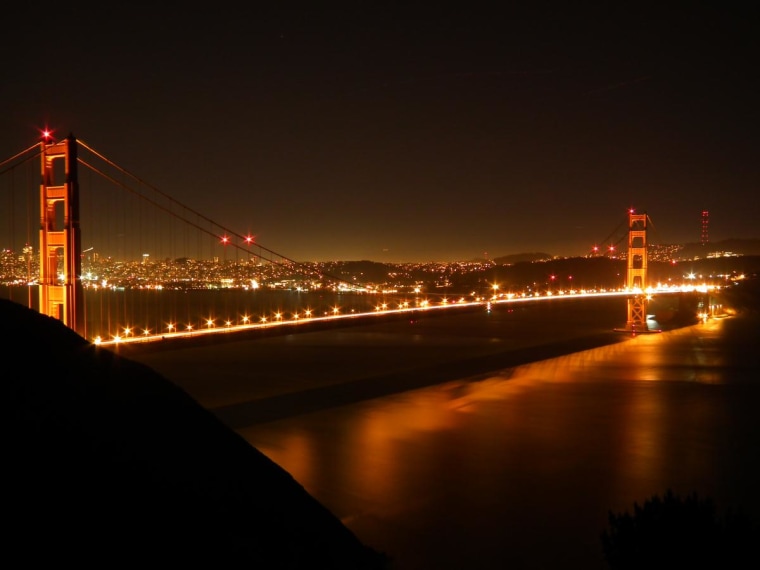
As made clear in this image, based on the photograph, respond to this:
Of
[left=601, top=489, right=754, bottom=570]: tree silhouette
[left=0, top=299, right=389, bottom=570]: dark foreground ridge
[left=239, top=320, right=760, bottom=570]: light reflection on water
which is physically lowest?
[left=239, top=320, right=760, bottom=570]: light reflection on water

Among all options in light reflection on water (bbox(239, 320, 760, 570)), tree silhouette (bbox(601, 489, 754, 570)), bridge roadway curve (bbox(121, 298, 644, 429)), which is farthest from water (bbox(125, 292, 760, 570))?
tree silhouette (bbox(601, 489, 754, 570))

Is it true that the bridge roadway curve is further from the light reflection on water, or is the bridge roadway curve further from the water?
the light reflection on water

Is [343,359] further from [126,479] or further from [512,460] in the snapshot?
[126,479]

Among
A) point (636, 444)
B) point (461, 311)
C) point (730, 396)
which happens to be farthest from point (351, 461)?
point (461, 311)

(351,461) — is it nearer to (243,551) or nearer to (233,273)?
(243,551)

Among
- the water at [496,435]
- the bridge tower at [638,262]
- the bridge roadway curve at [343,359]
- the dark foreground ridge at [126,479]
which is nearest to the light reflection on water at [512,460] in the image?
the water at [496,435]

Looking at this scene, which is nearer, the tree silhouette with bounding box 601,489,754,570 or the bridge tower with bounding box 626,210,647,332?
the tree silhouette with bounding box 601,489,754,570
